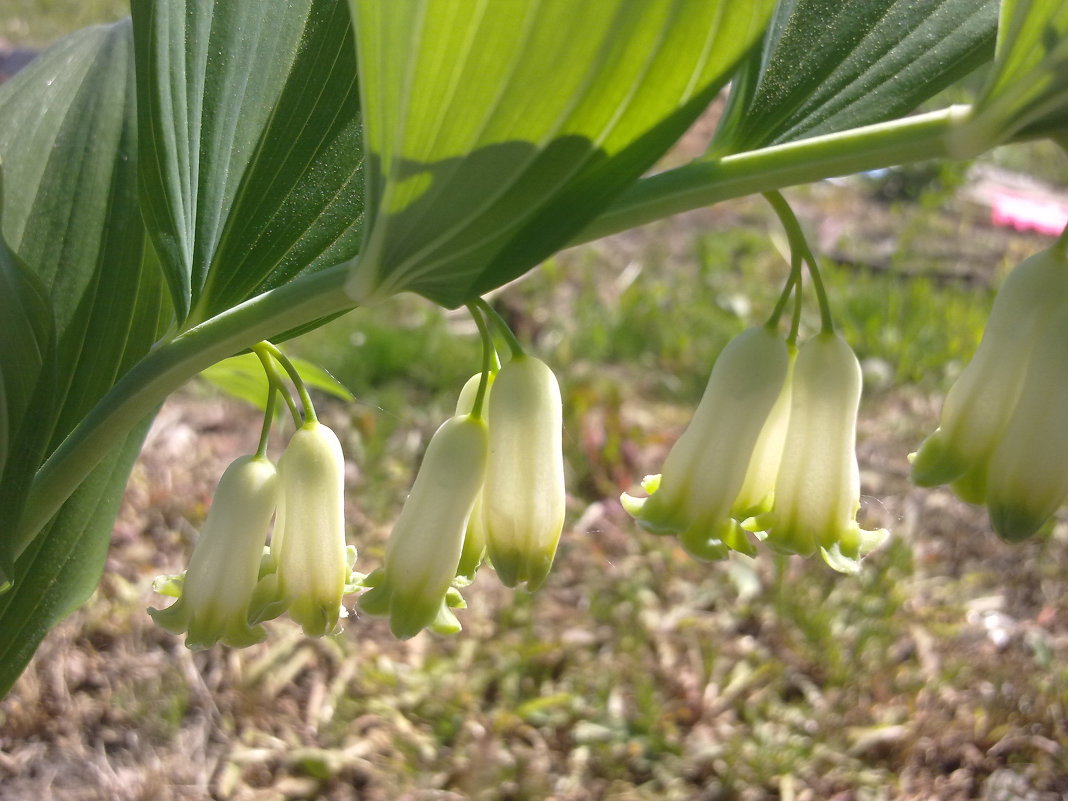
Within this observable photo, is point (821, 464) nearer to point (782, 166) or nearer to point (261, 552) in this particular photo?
point (782, 166)

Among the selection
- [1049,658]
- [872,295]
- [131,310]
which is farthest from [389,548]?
[872,295]

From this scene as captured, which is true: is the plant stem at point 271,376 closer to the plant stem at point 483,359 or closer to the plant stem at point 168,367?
the plant stem at point 168,367

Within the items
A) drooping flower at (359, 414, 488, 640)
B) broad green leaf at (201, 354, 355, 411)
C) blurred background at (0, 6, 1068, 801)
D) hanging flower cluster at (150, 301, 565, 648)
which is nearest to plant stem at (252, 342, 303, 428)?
hanging flower cluster at (150, 301, 565, 648)

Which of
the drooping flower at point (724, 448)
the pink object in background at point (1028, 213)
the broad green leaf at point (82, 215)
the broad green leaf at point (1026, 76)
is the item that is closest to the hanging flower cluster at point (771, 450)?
the drooping flower at point (724, 448)

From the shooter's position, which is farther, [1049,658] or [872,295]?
[872,295]

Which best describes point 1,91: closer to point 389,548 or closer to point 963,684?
point 389,548

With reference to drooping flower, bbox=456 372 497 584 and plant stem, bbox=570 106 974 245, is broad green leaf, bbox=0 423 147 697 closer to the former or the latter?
drooping flower, bbox=456 372 497 584

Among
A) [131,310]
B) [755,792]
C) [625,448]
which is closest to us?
[131,310]
